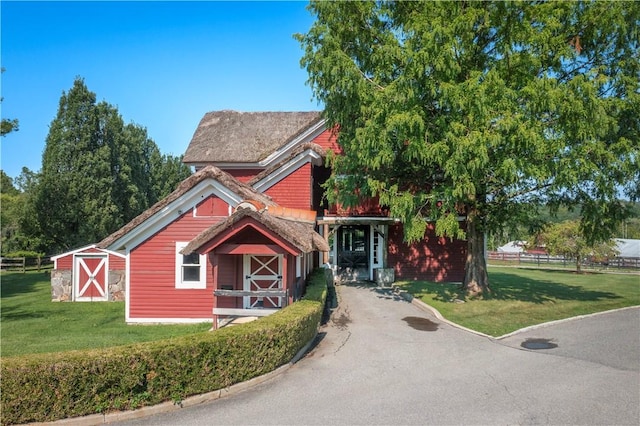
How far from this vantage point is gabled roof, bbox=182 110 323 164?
25500 millimetres

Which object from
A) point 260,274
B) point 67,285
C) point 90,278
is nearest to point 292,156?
point 260,274

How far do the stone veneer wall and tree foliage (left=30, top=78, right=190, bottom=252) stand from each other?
17083 millimetres

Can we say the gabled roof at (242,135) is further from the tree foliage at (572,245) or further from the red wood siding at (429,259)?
the tree foliage at (572,245)

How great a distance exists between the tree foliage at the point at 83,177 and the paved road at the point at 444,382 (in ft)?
102

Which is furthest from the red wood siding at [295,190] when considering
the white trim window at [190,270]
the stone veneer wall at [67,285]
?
the stone veneer wall at [67,285]

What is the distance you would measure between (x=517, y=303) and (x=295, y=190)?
11.0 meters

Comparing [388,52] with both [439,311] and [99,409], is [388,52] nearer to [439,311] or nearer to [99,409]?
[439,311]

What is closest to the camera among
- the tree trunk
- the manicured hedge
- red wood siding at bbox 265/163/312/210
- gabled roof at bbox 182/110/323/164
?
the manicured hedge

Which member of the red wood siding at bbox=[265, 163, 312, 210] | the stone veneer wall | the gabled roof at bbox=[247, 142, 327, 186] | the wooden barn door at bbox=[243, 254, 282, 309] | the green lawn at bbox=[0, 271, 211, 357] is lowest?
the green lawn at bbox=[0, 271, 211, 357]

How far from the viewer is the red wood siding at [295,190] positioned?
20.2 meters

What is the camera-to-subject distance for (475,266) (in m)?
18.1

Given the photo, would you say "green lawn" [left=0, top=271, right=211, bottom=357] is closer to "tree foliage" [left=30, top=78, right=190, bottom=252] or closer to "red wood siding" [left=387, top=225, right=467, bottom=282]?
"red wood siding" [left=387, top=225, right=467, bottom=282]

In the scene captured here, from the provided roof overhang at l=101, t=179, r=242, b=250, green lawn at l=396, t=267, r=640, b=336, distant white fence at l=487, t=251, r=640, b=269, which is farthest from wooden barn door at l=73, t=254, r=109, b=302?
distant white fence at l=487, t=251, r=640, b=269

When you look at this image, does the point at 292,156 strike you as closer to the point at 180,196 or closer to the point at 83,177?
the point at 180,196
